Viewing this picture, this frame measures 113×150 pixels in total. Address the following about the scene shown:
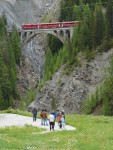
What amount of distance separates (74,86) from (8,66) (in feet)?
170

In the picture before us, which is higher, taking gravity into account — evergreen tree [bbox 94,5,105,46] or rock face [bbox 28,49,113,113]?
evergreen tree [bbox 94,5,105,46]

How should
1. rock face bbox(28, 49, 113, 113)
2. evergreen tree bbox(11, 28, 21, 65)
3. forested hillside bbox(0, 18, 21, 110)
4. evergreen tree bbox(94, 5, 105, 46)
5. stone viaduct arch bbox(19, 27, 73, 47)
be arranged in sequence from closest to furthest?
rock face bbox(28, 49, 113, 113) → evergreen tree bbox(94, 5, 105, 46) → forested hillside bbox(0, 18, 21, 110) → stone viaduct arch bbox(19, 27, 73, 47) → evergreen tree bbox(11, 28, 21, 65)

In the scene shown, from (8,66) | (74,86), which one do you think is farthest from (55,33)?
(74,86)

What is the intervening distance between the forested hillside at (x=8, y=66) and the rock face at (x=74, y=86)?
22079 mm

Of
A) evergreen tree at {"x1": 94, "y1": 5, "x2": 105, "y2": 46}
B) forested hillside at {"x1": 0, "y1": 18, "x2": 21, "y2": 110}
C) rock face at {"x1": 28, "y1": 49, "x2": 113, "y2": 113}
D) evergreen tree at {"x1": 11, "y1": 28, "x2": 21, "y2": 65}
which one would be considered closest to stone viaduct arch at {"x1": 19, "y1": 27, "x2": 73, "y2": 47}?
evergreen tree at {"x1": 11, "y1": 28, "x2": 21, "y2": 65}

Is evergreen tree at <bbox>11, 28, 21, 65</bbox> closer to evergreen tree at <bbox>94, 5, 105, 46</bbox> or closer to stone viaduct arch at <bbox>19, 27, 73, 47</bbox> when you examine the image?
stone viaduct arch at <bbox>19, 27, 73, 47</bbox>

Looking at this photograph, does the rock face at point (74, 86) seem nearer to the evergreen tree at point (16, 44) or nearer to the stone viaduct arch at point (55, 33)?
the stone viaduct arch at point (55, 33)

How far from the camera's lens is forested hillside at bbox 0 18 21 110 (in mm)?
137500

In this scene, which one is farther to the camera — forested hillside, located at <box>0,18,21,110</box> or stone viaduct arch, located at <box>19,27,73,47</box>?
stone viaduct arch, located at <box>19,27,73,47</box>

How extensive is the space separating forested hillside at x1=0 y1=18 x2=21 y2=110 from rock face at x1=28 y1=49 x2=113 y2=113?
72.4 ft

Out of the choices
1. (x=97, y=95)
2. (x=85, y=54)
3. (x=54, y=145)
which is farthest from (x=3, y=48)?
(x=54, y=145)

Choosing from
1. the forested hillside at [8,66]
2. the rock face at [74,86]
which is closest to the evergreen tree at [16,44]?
the forested hillside at [8,66]

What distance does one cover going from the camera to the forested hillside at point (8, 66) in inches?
5413

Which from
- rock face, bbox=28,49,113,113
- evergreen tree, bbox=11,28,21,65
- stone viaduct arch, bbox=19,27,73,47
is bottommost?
rock face, bbox=28,49,113,113
